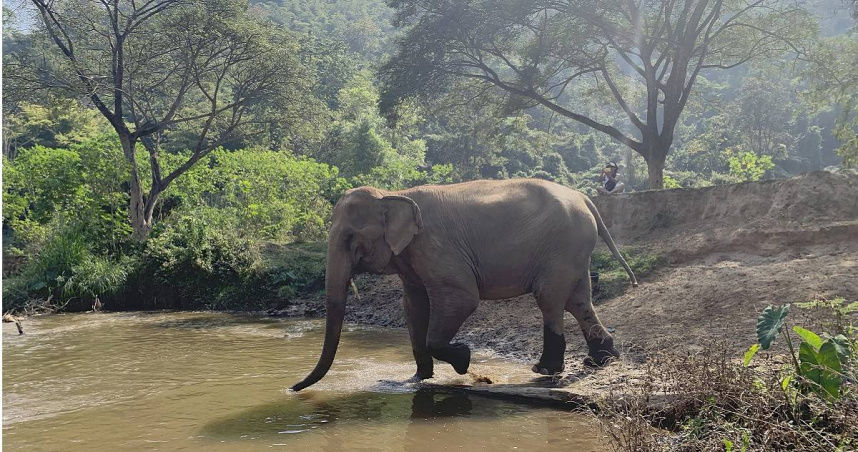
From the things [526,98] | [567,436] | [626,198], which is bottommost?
[567,436]

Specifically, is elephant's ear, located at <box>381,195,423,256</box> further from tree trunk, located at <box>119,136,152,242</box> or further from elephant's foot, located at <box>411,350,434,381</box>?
tree trunk, located at <box>119,136,152,242</box>

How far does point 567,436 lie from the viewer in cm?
532

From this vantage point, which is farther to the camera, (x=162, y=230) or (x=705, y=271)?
(x=162, y=230)

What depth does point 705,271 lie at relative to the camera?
10797mm

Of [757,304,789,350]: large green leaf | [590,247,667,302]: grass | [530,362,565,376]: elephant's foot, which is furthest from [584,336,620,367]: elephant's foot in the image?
[590,247,667,302]: grass

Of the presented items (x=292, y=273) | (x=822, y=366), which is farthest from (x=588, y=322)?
(x=292, y=273)

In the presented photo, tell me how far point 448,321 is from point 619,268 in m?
6.32

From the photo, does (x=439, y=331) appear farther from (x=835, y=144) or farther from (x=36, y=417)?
(x=835, y=144)

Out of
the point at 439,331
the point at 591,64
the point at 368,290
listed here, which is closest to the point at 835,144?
the point at 591,64

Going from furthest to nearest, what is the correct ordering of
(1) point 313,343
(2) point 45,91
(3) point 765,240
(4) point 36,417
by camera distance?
(2) point 45,91 → (3) point 765,240 → (1) point 313,343 → (4) point 36,417

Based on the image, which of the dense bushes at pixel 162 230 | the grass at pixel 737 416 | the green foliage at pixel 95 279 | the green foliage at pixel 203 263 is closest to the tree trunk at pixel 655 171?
the dense bushes at pixel 162 230

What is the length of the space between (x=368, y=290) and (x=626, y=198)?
6008 mm

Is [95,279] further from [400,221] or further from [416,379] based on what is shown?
[400,221]

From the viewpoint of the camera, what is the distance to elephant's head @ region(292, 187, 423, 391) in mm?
6793
